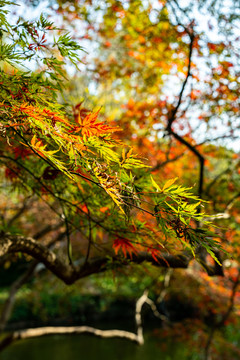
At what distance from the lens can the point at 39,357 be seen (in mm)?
9141

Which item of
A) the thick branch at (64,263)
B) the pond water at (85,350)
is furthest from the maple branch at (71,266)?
the pond water at (85,350)

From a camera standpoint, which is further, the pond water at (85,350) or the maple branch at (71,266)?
the pond water at (85,350)

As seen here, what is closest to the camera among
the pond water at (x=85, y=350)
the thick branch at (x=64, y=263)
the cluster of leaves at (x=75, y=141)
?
the cluster of leaves at (x=75, y=141)

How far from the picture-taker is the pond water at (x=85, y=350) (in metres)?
9.28

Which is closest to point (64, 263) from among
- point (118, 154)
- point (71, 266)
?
point (71, 266)

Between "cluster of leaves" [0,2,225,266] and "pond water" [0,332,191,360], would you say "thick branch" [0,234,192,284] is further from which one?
"pond water" [0,332,191,360]

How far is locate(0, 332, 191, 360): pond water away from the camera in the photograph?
30.5 feet

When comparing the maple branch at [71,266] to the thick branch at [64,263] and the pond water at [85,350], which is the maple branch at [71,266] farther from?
the pond water at [85,350]

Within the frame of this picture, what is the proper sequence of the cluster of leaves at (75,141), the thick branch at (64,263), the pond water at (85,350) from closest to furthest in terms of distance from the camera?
1. the cluster of leaves at (75,141)
2. the thick branch at (64,263)
3. the pond water at (85,350)

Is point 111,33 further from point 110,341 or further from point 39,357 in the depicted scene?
point 110,341

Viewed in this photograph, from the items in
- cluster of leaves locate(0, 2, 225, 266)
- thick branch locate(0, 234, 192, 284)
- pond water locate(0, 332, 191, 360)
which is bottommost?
pond water locate(0, 332, 191, 360)

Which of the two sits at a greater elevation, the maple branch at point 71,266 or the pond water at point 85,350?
the maple branch at point 71,266

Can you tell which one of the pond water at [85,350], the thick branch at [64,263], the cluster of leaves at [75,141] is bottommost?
the pond water at [85,350]

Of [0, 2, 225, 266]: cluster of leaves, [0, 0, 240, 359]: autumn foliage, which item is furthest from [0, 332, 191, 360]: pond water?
[0, 2, 225, 266]: cluster of leaves
